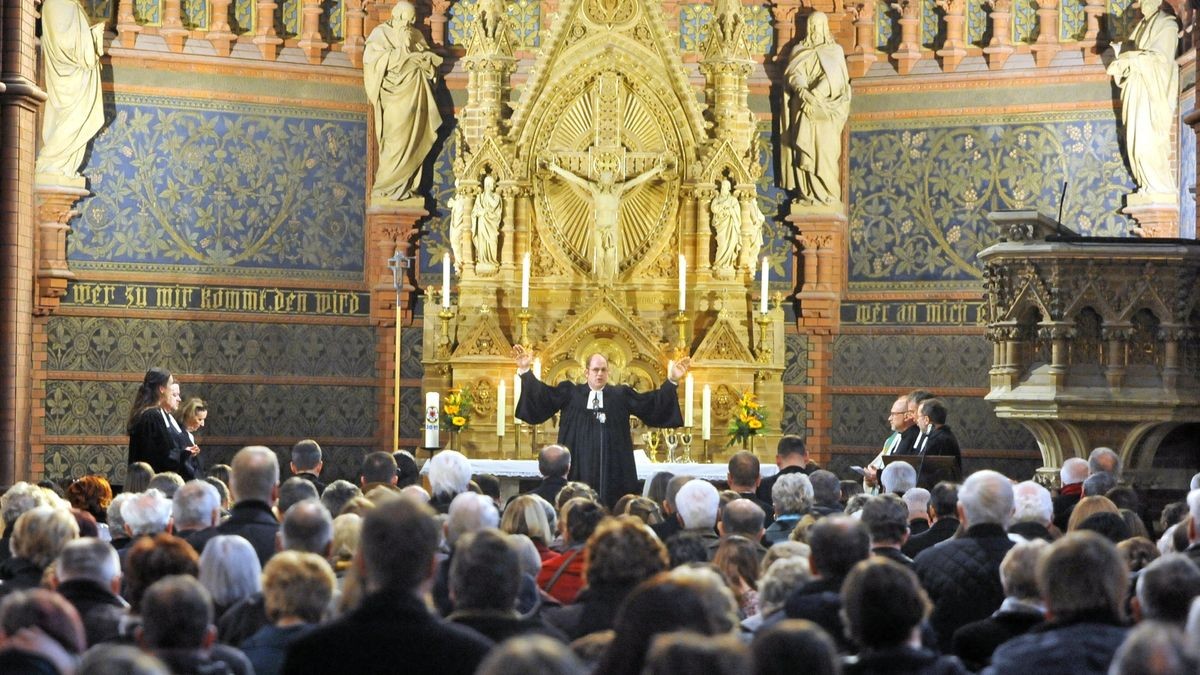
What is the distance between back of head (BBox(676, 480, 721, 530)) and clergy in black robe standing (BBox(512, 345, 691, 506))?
470 centimetres

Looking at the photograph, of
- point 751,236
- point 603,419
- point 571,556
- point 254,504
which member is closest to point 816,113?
point 751,236

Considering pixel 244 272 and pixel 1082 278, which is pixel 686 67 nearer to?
pixel 244 272

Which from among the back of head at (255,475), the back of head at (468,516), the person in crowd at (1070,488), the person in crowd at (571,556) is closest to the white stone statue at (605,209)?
the person in crowd at (1070,488)

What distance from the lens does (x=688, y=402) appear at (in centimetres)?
1532

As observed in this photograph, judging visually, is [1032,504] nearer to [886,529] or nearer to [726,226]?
[886,529]

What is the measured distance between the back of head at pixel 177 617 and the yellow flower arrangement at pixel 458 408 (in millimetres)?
10570

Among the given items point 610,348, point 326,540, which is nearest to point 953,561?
point 326,540

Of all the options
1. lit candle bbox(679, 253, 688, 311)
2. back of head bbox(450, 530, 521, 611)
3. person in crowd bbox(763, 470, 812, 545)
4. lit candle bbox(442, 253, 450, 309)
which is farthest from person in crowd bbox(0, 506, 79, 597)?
lit candle bbox(679, 253, 688, 311)

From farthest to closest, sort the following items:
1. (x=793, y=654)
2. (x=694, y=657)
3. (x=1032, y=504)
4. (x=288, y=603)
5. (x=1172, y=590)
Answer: (x=1032, y=504)
(x=288, y=603)
(x=1172, y=590)
(x=793, y=654)
(x=694, y=657)

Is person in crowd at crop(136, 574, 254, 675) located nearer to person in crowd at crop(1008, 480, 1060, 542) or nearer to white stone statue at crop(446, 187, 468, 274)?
person in crowd at crop(1008, 480, 1060, 542)

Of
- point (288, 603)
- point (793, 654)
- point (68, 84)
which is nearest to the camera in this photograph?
point (793, 654)

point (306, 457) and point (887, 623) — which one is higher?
point (306, 457)

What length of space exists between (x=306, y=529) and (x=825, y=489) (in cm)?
359

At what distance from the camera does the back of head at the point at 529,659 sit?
3291 millimetres
